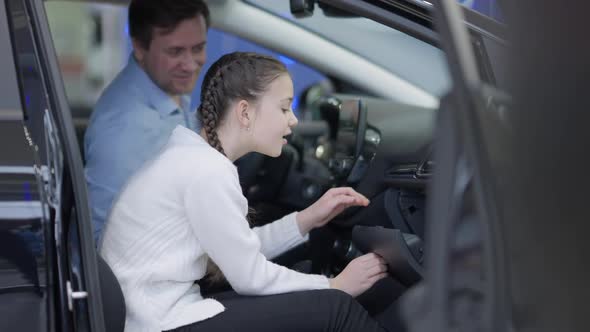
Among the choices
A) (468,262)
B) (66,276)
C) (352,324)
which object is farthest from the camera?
(352,324)

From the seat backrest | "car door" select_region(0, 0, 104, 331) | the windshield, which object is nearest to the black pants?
the seat backrest

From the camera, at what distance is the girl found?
2188mm

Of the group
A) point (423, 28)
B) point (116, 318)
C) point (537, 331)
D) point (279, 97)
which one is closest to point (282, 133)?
point (279, 97)

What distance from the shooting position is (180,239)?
221cm

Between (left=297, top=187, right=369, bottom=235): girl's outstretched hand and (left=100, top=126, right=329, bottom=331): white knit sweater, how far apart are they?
0.32 metres

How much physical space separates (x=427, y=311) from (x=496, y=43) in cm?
49

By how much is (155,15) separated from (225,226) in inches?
37.6

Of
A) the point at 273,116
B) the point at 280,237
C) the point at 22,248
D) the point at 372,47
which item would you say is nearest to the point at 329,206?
the point at 280,237

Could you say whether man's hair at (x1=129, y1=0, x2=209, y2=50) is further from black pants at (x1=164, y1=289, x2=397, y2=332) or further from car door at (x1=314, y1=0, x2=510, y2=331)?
car door at (x1=314, y1=0, x2=510, y2=331)

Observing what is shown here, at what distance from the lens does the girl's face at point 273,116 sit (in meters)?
2.35

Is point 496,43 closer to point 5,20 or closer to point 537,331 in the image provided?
point 537,331

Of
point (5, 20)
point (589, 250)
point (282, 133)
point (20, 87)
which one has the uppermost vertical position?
point (5, 20)

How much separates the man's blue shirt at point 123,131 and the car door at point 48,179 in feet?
1.22

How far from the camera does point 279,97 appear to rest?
7.76 feet
